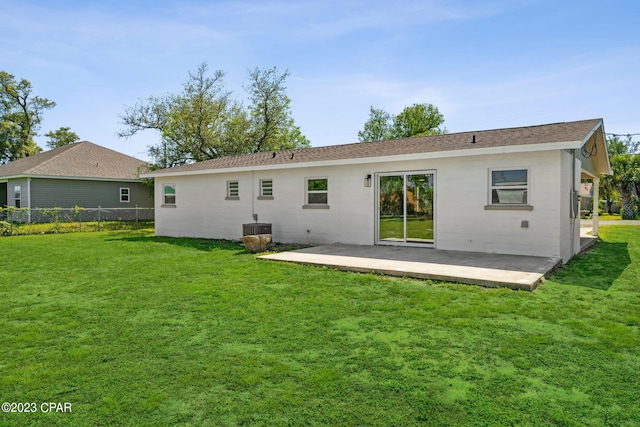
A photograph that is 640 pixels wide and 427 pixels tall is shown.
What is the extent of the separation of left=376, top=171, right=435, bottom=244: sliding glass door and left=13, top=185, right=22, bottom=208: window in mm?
22879

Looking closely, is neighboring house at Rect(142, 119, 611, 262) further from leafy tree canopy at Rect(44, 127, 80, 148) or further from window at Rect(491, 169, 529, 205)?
leafy tree canopy at Rect(44, 127, 80, 148)

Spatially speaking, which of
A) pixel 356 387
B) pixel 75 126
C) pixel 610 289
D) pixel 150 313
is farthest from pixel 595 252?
pixel 75 126

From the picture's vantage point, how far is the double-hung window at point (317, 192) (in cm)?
1192

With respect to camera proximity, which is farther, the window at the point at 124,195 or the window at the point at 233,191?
the window at the point at 124,195

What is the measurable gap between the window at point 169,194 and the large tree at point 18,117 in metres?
31.4

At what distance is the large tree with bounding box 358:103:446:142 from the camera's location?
42.6 meters

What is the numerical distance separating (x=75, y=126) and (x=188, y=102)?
87.2 feet

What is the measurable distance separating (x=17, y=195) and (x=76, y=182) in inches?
135

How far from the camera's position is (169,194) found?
54.3 feet

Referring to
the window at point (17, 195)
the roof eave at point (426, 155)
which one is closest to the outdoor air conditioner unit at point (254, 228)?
the roof eave at point (426, 155)

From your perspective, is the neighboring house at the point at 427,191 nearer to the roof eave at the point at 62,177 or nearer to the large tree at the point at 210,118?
Result: the large tree at the point at 210,118

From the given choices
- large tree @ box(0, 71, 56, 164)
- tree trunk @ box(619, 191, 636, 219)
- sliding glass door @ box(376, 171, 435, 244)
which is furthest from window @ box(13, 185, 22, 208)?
tree trunk @ box(619, 191, 636, 219)

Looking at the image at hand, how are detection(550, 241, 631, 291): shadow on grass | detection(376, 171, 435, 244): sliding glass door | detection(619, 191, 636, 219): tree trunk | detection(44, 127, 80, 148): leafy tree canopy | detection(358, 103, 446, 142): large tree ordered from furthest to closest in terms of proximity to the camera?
detection(358, 103, 446, 142): large tree < detection(44, 127, 80, 148): leafy tree canopy < detection(619, 191, 636, 219): tree trunk < detection(376, 171, 435, 244): sliding glass door < detection(550, 241, 631, 291): shadow on grass

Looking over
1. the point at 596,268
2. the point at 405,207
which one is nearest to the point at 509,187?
the point at 596,268
